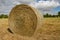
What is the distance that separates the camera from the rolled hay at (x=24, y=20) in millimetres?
2020

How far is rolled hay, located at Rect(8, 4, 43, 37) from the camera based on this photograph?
2020 millimetres

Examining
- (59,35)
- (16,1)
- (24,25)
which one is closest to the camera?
(59,35)

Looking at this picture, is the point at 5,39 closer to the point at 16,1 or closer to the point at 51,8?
the point at 16,1

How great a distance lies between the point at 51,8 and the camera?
6.94 ft

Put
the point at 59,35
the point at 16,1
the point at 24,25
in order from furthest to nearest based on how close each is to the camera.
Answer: the point at 16,1
the point at 24,25
the point at 59,35

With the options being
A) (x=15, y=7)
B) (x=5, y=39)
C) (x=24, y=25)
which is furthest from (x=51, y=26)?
(x=5, y=39)

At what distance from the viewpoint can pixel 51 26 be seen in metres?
2.08

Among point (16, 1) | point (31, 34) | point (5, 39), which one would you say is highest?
point (16, 1)

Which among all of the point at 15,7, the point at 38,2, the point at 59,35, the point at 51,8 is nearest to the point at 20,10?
the point at 15,7

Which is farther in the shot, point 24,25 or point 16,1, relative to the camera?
point 16,1

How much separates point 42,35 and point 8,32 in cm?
51

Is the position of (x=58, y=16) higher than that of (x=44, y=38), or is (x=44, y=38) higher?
(x=58, y=16)

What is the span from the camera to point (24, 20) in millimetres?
2154

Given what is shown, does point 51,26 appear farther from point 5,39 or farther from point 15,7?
point 5,39
